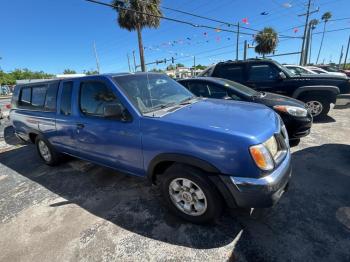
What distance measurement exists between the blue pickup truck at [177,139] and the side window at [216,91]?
63.5 inches

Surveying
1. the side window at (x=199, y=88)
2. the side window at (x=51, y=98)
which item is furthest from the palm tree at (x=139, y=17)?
the side window at (x=51, y=98)

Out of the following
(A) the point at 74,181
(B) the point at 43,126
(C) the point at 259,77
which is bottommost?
(A) the point at 74,181

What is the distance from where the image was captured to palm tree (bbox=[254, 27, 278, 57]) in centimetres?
2620

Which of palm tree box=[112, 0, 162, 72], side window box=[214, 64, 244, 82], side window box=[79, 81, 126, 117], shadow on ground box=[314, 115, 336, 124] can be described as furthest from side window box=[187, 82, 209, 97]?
palm tree box=[112, 0, 162, 72]

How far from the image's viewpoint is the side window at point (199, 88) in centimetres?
502

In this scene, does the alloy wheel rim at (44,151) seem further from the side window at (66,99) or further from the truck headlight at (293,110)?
the truck headlight at (293,110)

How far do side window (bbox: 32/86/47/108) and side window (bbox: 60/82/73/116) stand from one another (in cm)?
78

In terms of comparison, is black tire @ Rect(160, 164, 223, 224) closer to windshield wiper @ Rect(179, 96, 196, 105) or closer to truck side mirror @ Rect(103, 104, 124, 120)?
truck side mirror @ Rect(103, 104, 124, 120)

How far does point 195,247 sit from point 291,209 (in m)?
1.33

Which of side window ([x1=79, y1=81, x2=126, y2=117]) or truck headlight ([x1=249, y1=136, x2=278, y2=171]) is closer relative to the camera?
truck headlight ([x1=249, y1=136, x2=278, y2=171])

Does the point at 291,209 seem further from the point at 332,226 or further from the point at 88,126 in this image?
the point at 88,126

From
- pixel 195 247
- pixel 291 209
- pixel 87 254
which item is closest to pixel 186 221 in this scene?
pixel 195 247

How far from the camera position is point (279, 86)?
615cm

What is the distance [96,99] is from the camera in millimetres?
2955
